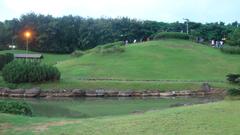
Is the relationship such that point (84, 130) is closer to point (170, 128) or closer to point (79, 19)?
point (170, 128)

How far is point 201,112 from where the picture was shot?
893 inches

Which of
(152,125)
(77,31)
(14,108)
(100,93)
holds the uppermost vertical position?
(77,31)

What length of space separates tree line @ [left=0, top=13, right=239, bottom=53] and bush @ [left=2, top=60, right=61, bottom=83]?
5279 centimetres

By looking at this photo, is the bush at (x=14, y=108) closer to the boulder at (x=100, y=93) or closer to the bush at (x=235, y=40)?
the boulder at (x=100, y=93)

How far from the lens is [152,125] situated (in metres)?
19.8

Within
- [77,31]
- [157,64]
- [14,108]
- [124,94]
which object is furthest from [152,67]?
[77,31]

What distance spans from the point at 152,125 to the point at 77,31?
10370cm

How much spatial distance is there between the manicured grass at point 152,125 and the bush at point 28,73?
3795 centimetres

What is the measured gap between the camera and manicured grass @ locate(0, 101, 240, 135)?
61.4 feet

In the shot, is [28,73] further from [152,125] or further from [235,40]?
[235,40]

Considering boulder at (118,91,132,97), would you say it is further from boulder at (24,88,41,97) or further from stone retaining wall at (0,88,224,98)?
boulder at (24,88,41,97)

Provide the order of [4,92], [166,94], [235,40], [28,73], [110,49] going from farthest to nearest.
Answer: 1. [235,40]
2. [110,49]
3. [28,73]
4. [4,92]
5. [166,94]

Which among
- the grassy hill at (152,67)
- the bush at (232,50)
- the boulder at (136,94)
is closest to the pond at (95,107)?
the boulder at (136,94)

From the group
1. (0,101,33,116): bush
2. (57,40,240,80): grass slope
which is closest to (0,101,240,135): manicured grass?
(0,101,33,116): bush
